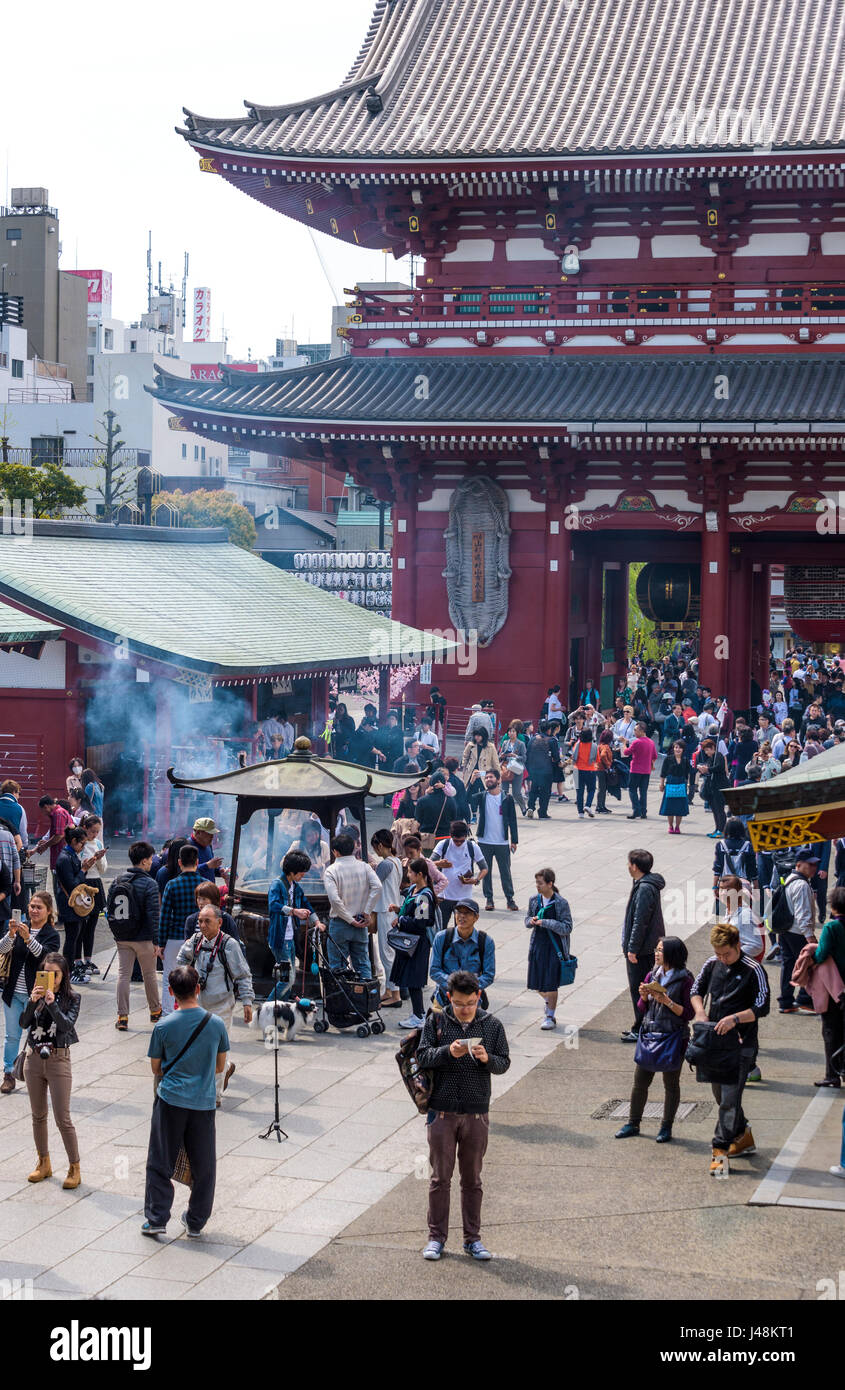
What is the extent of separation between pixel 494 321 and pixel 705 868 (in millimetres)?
16281

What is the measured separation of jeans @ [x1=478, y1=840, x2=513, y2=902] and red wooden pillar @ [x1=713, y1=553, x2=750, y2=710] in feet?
49.7

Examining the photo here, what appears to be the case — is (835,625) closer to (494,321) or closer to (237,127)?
(494,321)

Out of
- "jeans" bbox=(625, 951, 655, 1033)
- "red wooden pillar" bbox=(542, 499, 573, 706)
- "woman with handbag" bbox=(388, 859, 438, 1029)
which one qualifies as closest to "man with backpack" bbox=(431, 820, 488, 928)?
"woman with handbag" bbox=(388, 859, 438, 1029)

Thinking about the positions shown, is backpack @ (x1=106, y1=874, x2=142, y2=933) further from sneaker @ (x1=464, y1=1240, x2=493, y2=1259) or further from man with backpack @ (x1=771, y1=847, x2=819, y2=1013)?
man with backpack @ (x1=771, y1=847, x2=819, y2=1013)

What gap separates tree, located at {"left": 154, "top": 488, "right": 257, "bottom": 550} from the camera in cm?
7000

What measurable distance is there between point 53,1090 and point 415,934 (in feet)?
14.3

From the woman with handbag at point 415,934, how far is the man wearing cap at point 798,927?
3329mm

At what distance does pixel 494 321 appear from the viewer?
3428 centimetres

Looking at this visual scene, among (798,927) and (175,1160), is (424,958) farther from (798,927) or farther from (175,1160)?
→ (175,1160)

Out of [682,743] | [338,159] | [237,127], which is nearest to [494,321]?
[338,159]

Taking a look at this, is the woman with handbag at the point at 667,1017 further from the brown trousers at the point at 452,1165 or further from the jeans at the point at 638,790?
the jeans at the point at 638,790

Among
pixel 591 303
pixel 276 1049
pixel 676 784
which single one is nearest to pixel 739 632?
pixel 591 303

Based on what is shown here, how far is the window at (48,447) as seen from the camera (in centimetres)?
7444

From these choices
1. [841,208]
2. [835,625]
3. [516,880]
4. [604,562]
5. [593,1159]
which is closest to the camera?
[593,1159]
